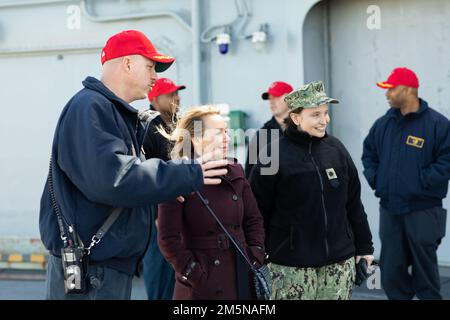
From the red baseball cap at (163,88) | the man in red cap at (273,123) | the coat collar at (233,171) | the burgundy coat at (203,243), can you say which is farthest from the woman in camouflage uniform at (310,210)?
the red baseball cap at (163,88)

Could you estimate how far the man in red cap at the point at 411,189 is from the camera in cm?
589

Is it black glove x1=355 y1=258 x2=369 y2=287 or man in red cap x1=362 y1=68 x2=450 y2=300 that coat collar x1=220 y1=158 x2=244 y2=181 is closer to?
black glove x1=355 y1=258 x2=369 y2=287

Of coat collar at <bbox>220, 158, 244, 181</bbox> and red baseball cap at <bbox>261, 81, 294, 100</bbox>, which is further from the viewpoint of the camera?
red baseball cap at <bbox>261, 81, 294, 100</bbox>

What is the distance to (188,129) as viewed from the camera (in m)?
3.75

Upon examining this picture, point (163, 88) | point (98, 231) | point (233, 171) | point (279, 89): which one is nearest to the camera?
point (98, 231)

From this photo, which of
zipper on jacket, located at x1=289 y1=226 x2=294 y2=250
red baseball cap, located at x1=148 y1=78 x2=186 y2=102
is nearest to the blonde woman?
zipper on jacket, located at x1=289 y1=226 x2=294 y2=250

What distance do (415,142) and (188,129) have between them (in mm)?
2770

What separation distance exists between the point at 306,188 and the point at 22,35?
191 inches

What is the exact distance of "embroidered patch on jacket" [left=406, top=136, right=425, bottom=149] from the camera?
19.4ft

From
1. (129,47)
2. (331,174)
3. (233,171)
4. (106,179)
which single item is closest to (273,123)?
(331,174)

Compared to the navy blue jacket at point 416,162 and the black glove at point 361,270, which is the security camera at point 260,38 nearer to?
the navy blue jacket at point 416,162

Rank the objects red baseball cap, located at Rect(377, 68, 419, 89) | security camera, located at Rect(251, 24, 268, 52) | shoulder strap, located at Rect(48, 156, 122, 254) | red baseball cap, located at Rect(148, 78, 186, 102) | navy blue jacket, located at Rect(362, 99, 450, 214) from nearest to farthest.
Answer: shoulder strap, located at Rect(48, 156, 122, 254), red baseball cap, located at Rect(148, 78, 186, 102), navy blue jacket, located at Rect(362, 99, 450, 214), red baseball cap, located at Rect(377, 68, 419, 89), security camera, located at Rect(251, 24, 268, 52)

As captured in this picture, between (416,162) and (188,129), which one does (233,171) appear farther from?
(416,162)

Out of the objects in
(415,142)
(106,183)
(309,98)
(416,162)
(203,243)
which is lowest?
(203,243)
